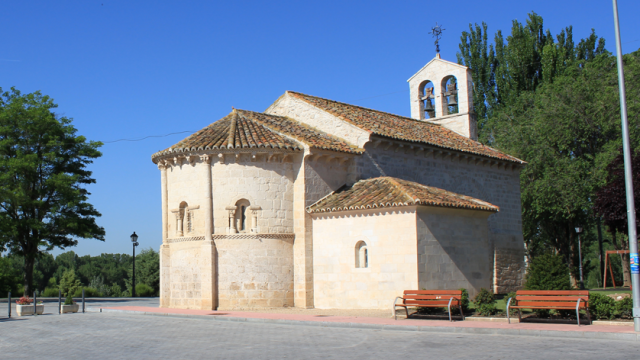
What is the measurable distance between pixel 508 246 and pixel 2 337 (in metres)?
21.8

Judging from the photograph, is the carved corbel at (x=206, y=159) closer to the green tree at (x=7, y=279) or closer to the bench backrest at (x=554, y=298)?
the bench backrest at (x=554, y=298)

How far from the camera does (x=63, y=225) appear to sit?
33.1 m

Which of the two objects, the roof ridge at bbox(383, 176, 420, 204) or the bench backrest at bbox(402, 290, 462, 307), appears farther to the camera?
the roof ridge at bbox(383, 176, 420, 204)

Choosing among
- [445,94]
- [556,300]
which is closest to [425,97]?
[445,94]

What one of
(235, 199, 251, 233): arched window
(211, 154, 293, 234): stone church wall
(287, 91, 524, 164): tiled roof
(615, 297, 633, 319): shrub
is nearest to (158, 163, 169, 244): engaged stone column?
(211, 154, 293, 234): stone church wall

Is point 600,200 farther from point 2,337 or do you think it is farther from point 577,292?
point 2,337

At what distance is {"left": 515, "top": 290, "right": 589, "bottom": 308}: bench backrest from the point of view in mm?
13688

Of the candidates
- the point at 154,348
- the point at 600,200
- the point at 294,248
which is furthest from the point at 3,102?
the point at 600,200

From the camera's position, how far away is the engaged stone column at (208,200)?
21297 mm

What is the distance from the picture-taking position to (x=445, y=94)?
30.6m

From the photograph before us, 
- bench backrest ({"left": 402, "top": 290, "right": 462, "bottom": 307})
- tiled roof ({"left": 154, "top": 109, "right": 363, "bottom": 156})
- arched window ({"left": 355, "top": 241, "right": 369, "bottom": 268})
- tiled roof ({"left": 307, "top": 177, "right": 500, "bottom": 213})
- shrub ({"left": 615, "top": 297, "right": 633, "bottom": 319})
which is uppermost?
tiled roof ({"left": 154, "top": 109, "right": 363, "bottom": 156})

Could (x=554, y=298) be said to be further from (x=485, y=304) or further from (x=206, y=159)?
(x=206, y=159)

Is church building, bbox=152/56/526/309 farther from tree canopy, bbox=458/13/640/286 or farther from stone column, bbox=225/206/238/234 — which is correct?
tree canopy, bbox=458/13/640/286

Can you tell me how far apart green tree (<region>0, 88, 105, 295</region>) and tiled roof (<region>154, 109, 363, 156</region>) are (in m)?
13.4
